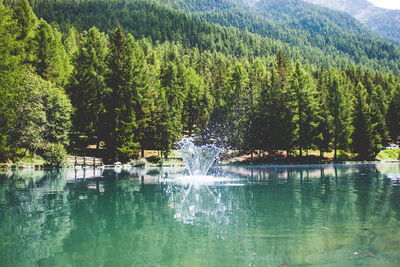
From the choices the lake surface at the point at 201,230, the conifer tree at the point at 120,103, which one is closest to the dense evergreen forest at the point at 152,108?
the conifer tree at the point at 120,103

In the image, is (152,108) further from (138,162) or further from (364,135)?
(364,135)

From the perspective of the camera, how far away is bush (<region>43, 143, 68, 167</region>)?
3981 centimetres

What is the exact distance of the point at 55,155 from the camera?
3994 cm

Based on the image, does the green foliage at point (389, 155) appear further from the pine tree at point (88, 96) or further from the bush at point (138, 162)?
the pine tree at point (88, 96)

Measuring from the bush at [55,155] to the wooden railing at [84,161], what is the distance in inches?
76.6

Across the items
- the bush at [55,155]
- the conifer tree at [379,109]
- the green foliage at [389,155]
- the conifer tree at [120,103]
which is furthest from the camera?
the conifer tree at [379,109]

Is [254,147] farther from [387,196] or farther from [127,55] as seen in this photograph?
[387,196]

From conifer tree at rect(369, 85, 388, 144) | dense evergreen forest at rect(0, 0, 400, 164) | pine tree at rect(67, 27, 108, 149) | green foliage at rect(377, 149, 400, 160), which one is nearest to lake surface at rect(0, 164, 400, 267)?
dense evergreen forest at rect(0, 0, 400, 164)

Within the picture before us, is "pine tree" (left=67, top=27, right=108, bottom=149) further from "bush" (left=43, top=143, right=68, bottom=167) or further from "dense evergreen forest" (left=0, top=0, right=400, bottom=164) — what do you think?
"bush" (left=43, top=143, right=68, bottom=167)

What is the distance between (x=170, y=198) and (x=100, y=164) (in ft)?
99.7

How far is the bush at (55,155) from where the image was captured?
39809 millimetres

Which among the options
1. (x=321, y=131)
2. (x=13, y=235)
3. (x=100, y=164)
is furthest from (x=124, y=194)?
(x=321, y=131)

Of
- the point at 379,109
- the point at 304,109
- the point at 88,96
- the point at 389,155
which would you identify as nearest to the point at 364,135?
the point at 389,155

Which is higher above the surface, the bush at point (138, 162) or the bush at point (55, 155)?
the bush at point (55, 155)
